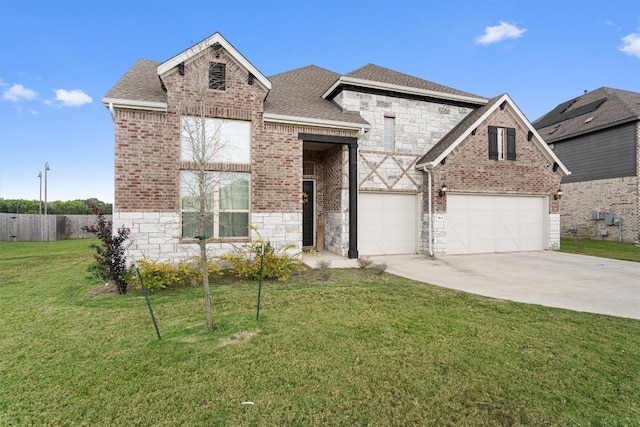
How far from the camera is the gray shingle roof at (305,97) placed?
9.73 m

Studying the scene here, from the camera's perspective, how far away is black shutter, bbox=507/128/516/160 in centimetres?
1182

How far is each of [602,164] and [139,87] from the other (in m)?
22.6

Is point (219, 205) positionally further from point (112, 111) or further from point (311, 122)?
point (311, 122)

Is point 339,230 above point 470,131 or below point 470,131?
below

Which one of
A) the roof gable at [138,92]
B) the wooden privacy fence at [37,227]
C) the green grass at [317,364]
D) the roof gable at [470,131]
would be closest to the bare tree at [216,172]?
the roof gable at [138,92]

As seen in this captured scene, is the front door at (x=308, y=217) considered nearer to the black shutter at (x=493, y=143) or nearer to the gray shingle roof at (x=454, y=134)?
the gray shingle roof at (x=454, y=134)

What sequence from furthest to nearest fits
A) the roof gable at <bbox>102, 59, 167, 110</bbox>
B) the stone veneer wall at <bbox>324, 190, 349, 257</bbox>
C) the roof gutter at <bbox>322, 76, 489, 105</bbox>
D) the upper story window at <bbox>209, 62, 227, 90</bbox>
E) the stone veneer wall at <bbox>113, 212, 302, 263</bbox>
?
the roof gutter at <bbox>322, 76, 489, 105</bbox>, the stone veneer wall at <bbox>324, 190, 349, 257</bbox>, the upper story window at <bbox>209, 62, 227, 90</bbox>, the stone veneer wall at <bbox>113, 212, 302, 263</bbox>, the roof gable at <bbox>102, 59, 167, 110</bbox>

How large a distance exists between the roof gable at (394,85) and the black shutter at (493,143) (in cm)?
160

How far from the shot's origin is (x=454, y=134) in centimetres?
1152

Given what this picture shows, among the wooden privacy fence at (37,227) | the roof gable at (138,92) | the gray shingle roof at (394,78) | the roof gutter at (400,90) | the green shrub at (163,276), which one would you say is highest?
the gray shingle roof at (394,78)

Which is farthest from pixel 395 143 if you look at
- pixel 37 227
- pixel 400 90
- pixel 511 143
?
pixel 37 227

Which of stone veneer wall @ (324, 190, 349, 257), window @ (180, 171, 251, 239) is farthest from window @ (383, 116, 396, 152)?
window @ (180, 171, 251, 239)

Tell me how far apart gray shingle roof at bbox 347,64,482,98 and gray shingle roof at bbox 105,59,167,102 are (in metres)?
6.61

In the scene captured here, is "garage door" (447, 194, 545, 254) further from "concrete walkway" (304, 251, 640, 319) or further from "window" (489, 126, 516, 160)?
"window" (489, 126, 516, 160)
